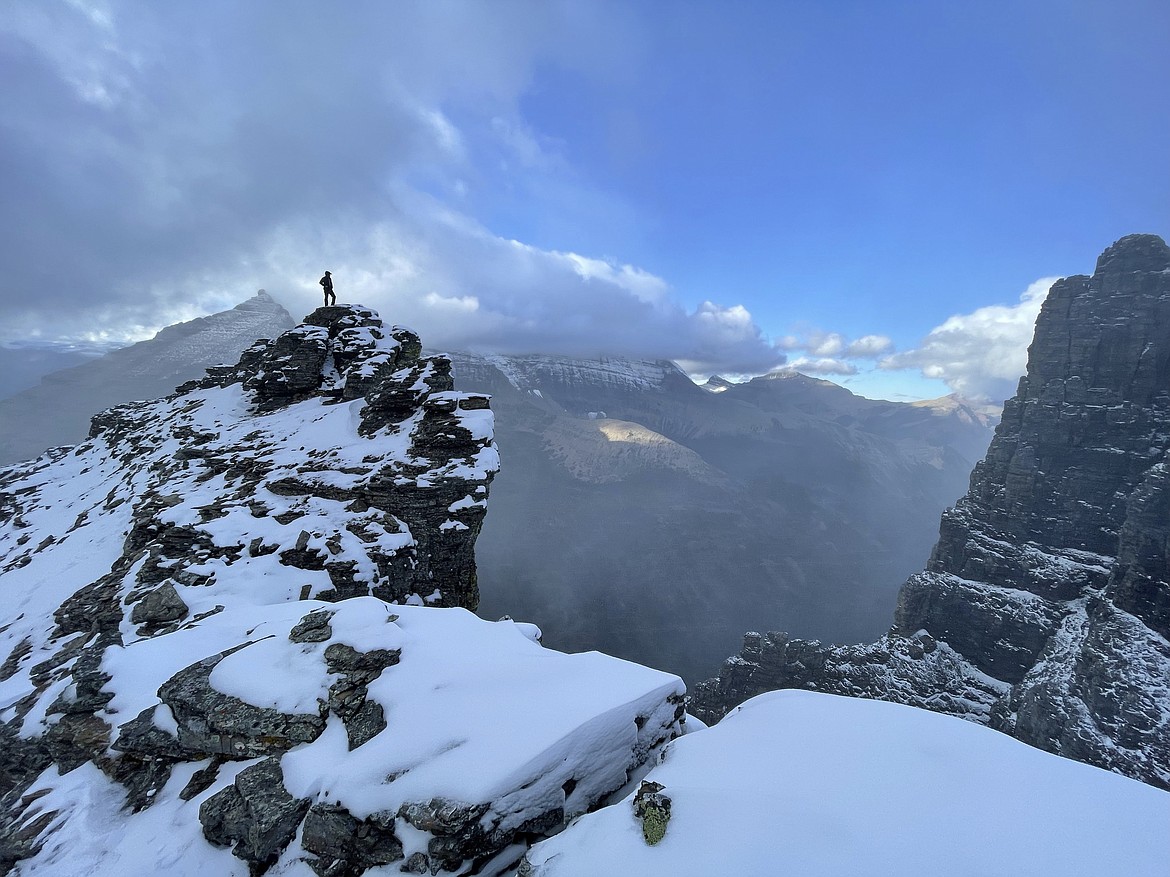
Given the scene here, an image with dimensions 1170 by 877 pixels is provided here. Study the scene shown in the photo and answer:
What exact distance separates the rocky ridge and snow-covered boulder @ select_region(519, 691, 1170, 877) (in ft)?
4.16

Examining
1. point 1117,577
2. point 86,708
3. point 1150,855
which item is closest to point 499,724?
point 1150,855

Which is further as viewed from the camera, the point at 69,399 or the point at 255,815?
the point at 69,399

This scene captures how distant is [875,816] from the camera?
5.27 metres

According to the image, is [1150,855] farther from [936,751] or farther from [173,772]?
[173,772]

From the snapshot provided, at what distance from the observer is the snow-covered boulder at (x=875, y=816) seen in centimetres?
470

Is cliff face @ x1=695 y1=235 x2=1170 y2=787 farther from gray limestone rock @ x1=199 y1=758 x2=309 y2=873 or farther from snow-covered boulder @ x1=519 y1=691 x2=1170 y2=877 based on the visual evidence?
gray limestone rock @ x1=199 y1=758 x2=309 y2=873

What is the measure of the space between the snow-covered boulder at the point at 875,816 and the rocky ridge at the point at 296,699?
1.27 meters

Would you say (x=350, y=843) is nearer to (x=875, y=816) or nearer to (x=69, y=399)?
(x=875, y=816)

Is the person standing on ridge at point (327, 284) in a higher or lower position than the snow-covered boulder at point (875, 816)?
higher

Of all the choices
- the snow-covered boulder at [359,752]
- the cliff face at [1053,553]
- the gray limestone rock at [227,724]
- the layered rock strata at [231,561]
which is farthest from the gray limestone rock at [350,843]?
the cliff face at [1053,553]

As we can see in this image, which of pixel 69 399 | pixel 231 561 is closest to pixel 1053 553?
pixel 231 561

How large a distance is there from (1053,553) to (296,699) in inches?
3940

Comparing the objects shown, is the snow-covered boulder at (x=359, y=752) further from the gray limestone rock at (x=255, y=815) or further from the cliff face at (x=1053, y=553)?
the cliff face at (x=1053, y=553)

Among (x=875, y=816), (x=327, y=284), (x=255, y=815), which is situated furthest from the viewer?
(x=327, y=284)
